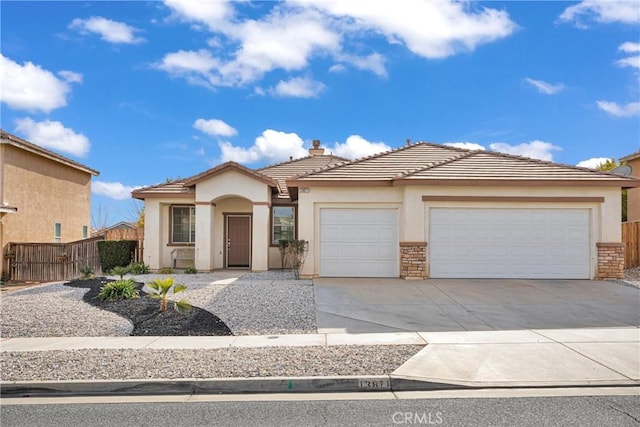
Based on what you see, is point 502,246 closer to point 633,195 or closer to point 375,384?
point 375,384

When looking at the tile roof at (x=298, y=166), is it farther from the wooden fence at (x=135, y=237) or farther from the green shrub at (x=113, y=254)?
the green shrub at (x=113, y=254)

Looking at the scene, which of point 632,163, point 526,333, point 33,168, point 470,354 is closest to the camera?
point 470,354

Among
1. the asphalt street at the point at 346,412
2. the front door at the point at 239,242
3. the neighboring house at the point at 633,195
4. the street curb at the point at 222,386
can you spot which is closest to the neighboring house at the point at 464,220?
the front door at the point at 239,242

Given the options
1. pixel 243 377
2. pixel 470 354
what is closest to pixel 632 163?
pixel 470 354

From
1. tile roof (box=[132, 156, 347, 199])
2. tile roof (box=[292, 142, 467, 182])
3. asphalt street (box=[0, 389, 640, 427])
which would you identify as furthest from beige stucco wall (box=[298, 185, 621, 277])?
asphalt street (box=[0, 389, 640, 427])

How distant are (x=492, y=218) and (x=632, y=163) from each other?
1370cm

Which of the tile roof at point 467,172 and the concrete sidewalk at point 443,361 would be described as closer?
the concrete sidewalk at point 443,361

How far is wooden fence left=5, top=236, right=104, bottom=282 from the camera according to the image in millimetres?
18344

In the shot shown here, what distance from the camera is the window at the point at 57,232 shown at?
22.0 metres

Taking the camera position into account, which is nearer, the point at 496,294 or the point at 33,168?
the point at 496,294

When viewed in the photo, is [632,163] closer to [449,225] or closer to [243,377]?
[449,225]

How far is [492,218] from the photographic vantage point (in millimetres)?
14742

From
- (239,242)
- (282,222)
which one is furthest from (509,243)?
(239,242)

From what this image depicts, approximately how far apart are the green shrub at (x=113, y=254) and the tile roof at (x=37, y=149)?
525cm
